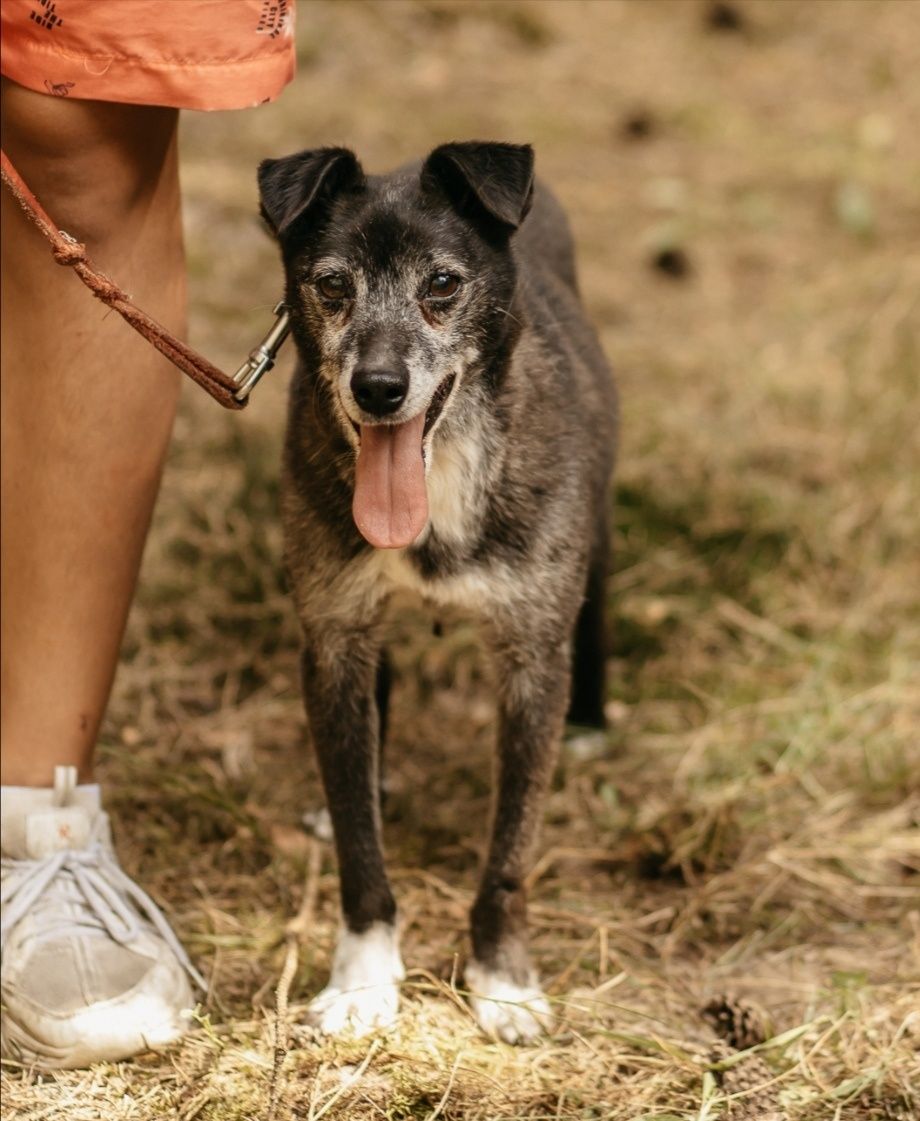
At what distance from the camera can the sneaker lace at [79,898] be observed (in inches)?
115

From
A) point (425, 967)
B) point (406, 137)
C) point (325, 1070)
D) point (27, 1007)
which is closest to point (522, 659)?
point (425, 967)

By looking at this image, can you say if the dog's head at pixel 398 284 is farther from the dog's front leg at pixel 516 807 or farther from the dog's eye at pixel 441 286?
the dog's front leg at pixel 516 807

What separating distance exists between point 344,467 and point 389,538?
0.26 m

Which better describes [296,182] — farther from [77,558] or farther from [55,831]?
[55,831]

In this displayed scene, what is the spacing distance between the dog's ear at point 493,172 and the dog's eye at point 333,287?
28 centimetres

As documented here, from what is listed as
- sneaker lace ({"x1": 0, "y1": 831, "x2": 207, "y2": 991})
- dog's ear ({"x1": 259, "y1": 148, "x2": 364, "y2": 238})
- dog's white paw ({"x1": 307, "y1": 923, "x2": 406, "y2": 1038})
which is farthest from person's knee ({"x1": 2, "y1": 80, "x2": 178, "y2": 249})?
dog's white paw ({"x1": 307, "y1": 923, "x2": 406, "y2": 1038})

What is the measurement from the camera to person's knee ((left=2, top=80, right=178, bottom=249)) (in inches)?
107

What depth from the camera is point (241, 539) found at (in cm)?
450

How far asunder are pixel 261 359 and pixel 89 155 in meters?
0.49

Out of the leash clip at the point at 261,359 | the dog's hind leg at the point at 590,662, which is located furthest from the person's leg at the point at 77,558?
the dog's hind leg at the point at 590,662

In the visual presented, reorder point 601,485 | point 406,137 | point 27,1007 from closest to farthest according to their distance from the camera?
point 27,1007, point 601,485, point 406,137

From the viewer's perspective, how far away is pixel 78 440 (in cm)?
295

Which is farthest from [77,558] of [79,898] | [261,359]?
[79,898]

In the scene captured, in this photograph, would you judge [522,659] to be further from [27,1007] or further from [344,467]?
[27,1007]
